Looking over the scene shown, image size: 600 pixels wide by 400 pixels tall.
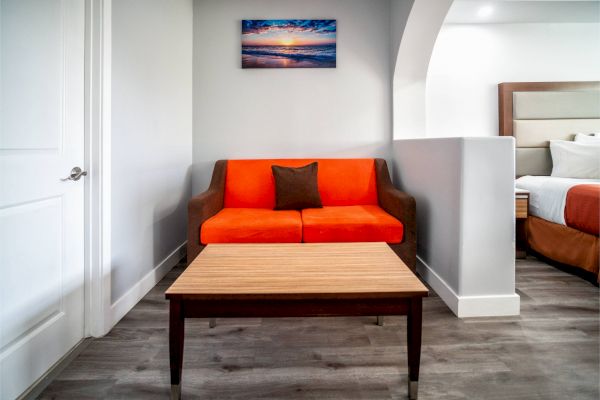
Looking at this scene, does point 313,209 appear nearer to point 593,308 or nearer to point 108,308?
point 108,308

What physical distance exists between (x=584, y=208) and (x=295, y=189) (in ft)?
6.92

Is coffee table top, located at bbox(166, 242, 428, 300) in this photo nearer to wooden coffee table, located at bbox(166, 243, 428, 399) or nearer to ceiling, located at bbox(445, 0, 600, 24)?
wooden coffee table, located at bbox(166, 243, 428, 399)

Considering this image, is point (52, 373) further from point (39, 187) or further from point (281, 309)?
point (281, 309)

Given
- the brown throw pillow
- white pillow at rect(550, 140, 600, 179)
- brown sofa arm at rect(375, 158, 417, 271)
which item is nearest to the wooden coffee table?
brown sofa arm at rect(375, 158, 417, 271)

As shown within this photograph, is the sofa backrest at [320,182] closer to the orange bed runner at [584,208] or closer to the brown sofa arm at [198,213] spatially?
the brown sofa arm at [198,213]

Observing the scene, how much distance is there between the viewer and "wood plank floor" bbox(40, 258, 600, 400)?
4.48 ft

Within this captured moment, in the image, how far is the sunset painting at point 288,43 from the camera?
3328 millimetres

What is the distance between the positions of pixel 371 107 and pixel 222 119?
143cm

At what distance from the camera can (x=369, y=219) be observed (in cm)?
247

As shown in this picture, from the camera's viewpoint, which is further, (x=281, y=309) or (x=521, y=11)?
(x=521, y=11)

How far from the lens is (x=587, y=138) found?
355 centimetres

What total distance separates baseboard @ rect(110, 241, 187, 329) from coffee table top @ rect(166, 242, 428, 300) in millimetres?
642

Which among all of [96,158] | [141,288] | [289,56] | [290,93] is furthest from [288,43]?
[141,288]

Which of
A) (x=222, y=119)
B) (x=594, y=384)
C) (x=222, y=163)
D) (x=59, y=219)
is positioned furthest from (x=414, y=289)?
(x=222, y=119)
